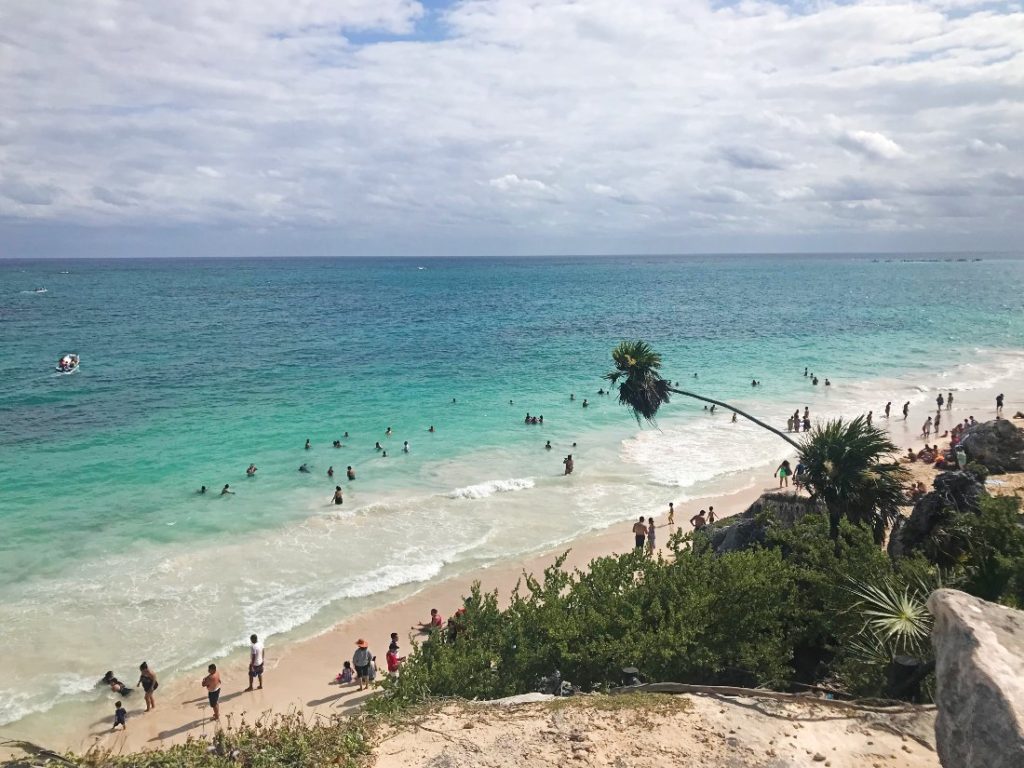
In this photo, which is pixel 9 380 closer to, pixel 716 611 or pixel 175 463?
pixel 175 463

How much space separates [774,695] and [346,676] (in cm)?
1220

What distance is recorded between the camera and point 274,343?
73875mm

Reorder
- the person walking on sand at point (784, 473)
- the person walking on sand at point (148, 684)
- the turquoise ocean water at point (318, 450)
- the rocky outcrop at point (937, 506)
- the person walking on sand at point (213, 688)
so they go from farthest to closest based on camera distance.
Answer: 1. the person walking on sand at point (784, 473)
2. the turquoise ocean water at point (318, 450)
3. the person walking on sand at point (148, 684)
4. the person walking on sand at point (213, 688)
5. the rocky outcrop at point (937, 506)

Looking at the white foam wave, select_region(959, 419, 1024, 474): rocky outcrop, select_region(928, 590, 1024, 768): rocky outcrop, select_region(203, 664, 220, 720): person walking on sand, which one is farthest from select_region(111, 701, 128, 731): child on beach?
select_region(959, 419, 1024, 474): rocky outcrop

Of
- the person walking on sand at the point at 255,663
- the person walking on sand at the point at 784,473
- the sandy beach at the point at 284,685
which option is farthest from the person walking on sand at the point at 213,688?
the person walking on sand at the point at 784,473

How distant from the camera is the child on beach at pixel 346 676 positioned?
18703mm

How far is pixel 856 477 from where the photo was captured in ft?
58.1

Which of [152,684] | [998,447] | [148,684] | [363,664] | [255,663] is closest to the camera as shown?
[148,684]

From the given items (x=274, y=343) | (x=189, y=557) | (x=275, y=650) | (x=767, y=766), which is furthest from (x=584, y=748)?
(x=274, y=343)

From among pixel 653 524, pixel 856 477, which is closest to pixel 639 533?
pixel 653 524

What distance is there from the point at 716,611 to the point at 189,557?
793 inches

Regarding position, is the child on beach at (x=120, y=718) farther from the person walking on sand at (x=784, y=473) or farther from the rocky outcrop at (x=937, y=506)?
the person walking on sand at (x=784, y=473)

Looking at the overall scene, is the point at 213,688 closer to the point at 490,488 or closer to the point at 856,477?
the point at 856,477

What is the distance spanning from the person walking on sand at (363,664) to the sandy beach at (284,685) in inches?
11.9
